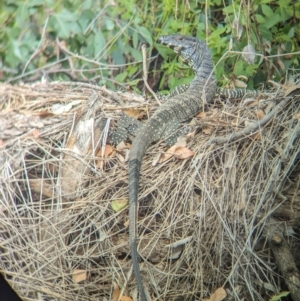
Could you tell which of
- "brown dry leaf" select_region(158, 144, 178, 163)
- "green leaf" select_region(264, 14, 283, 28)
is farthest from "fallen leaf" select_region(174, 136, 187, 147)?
"green leaf" select_region(264, 14, 283, 28)

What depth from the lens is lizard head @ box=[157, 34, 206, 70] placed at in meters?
2.98

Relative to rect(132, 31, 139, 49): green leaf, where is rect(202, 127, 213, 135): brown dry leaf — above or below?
below

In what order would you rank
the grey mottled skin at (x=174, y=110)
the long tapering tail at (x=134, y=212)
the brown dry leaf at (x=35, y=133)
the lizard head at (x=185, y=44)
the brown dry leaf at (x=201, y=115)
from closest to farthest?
the long tapering tail at (x=134, y=212), the grey mottled skin at (x=174, y=110), the brown dry leaf at (x=35, y=133), the brown dry leaf at (x=201, y=115), the lizard head at (x=185, y=44)

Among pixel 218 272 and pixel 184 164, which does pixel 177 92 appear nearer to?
pixel 184 164

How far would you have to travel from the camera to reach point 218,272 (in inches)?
87.9

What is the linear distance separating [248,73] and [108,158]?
0.79 metres

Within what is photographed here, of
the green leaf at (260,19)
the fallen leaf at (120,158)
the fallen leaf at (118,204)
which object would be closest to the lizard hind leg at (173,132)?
the fallen leaf at (120,158)

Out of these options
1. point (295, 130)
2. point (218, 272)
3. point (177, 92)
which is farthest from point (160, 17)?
point (218, 272)

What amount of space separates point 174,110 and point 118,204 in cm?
63

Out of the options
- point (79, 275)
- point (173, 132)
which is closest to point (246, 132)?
point (173, 132)

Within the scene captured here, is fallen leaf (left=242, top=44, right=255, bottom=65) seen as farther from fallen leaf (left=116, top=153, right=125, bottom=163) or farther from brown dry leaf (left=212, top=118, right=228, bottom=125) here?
fallen leaf (left=116, top=153, right=125, bottom=163)

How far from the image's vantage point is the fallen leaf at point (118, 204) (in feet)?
7.72

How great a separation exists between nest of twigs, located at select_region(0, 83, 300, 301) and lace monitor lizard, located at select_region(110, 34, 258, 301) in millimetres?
70

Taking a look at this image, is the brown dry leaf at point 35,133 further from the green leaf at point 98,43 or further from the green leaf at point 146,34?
the green leaf at point 146,34
